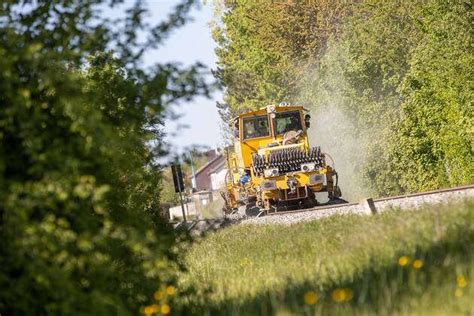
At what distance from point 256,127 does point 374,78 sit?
15550 millimetres

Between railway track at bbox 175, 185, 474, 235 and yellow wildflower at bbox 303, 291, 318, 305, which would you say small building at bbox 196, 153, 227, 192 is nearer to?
railway track at bbox 175, 185, 474, 235

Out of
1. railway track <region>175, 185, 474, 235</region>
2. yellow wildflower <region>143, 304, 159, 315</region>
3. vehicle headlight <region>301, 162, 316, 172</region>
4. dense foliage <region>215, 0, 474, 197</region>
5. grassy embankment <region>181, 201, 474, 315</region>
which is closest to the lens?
grassy embankment <region>181, 201, 474, 315</region>

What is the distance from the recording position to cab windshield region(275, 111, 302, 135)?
32.1 m

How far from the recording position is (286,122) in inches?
1268

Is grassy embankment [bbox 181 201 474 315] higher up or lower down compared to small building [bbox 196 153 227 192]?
lower down

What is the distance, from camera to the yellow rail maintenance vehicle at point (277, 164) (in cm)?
3083

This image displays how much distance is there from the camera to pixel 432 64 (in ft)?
118

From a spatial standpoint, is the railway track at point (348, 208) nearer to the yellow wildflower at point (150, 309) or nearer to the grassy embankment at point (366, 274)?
the grassy embankment at point (366, 274)

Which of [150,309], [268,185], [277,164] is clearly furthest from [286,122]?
[150,309]

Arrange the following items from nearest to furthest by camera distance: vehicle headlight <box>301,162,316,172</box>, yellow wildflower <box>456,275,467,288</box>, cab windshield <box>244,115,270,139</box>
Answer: yellow wildflower <box>456,275,467,288</box>, vehicle headlight <box>301,162,316,172</box>, cab windshield <box>244,115,270,139</box>

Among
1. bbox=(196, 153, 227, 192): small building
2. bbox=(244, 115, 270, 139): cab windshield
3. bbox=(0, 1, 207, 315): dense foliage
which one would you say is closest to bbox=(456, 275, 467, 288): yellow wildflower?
bbox=(0, 1, 207, 315): dense foliage

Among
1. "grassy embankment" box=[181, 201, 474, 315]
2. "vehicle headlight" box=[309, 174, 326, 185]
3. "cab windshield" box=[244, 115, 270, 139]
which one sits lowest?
"grassy embankment" box=[181, 201, 474, 315]

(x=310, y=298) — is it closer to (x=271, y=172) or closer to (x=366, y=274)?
(x=366, y=274)

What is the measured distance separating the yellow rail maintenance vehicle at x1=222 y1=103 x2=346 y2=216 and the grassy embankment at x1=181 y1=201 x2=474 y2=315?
15944 mm
